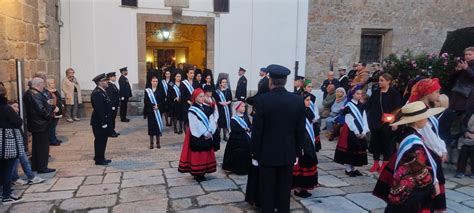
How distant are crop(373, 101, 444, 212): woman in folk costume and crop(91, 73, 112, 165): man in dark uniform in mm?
4704

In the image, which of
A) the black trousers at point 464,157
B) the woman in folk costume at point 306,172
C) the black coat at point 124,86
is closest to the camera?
the woman in folk costume at point 306,172

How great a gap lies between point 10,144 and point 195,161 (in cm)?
236

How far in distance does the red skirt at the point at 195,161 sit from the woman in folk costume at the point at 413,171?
2706mm

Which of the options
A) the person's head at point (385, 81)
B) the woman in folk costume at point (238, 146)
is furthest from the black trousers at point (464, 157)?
the woman in folk costume at point (238, 146)

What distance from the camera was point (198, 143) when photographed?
16.6ft

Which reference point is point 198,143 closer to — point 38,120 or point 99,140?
point 99,140

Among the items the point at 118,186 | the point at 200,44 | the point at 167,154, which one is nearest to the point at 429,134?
the point at 118,186

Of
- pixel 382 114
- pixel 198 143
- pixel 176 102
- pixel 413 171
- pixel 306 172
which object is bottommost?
pixel 306 172

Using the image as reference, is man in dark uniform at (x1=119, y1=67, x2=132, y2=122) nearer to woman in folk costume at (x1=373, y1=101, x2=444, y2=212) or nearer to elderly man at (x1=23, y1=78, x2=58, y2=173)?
elderly man at (x1=23, y1=78, x2=58, y2=173)

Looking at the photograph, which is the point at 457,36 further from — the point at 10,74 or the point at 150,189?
the point at 10,74

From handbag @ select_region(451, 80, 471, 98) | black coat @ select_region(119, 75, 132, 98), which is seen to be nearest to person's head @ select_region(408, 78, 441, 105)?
handbag @ select_region(451, 80, 471, 98)

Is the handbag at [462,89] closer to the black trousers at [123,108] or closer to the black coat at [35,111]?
the black coat at [35,111]

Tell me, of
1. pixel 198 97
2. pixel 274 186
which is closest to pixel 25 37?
pixel 198 97

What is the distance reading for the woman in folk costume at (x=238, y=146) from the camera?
17.8ft
